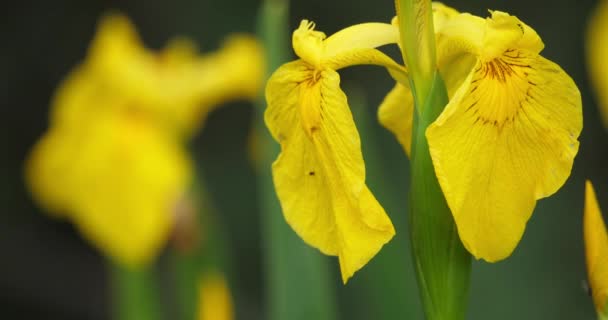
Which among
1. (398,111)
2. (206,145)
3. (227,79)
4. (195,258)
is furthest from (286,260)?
(206,145)

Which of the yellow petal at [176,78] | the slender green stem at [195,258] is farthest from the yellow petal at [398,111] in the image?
the yellow petal at [176,78]

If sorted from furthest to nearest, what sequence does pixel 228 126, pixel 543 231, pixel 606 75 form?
pixel 228 126 → pixel 543 231 → pixel 606 75

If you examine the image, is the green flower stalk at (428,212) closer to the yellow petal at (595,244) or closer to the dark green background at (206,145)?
the yellow petal at (595,244)

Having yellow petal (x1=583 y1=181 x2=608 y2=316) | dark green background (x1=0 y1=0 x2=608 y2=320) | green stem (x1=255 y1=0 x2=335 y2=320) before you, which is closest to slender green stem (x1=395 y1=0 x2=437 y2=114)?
yellow petal (x1=583 y1=181 x2=608 y2=316)

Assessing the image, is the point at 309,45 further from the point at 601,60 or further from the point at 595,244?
the point at 601,60

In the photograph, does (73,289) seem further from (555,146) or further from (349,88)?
(555,146)

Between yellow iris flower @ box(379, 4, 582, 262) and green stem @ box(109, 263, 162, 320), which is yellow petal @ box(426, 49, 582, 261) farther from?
green stem @ box(109, 263, 162, 320)

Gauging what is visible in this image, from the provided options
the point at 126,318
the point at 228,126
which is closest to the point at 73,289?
the point at 228,126
